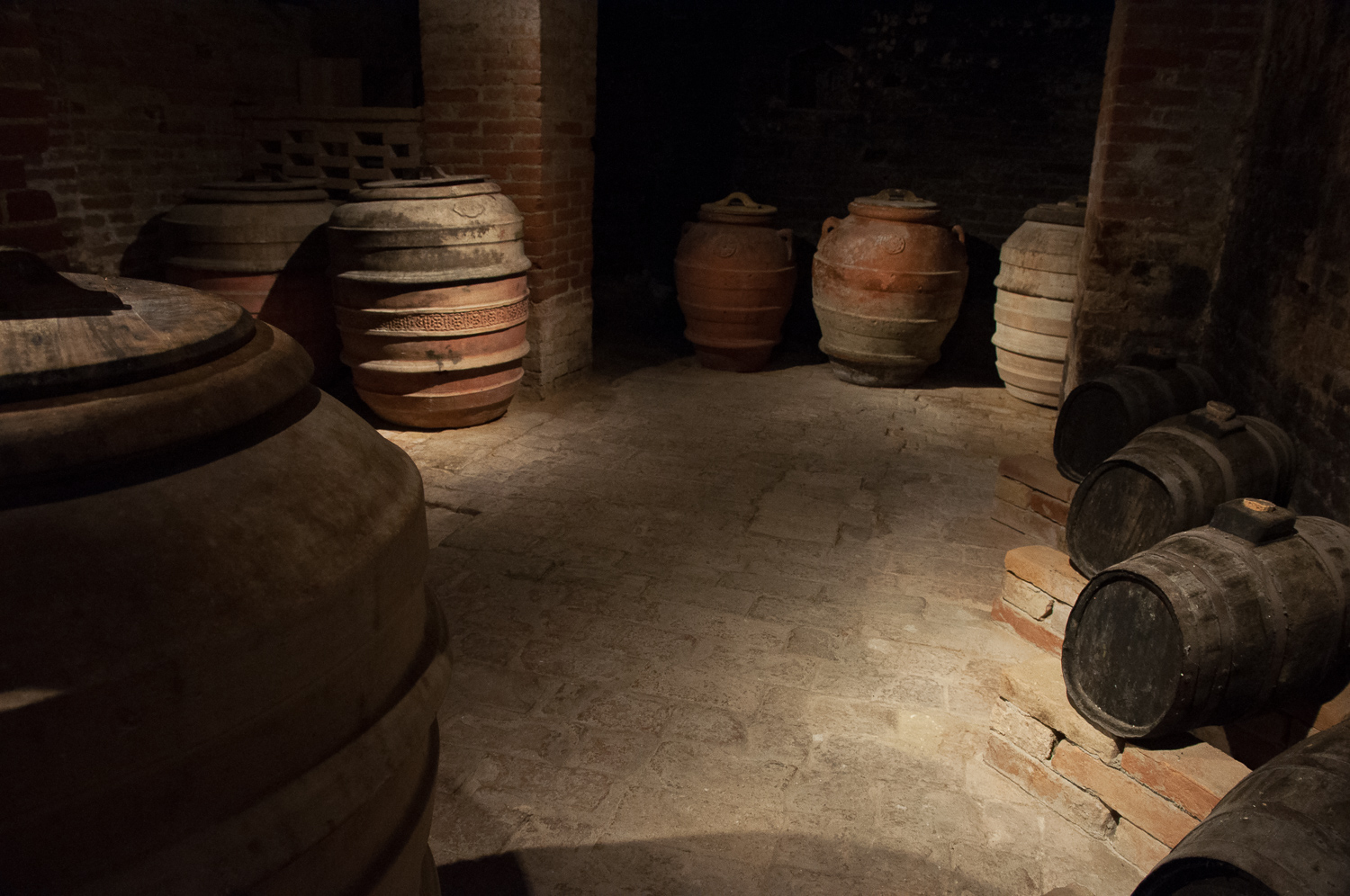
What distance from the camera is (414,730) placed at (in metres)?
1.26

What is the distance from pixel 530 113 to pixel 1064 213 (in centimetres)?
350

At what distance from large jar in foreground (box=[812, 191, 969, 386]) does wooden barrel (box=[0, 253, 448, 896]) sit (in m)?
5.32

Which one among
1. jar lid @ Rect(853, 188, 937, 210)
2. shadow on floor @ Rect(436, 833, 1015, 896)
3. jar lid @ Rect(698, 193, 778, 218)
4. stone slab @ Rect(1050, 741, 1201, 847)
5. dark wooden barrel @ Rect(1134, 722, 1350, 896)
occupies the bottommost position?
shadow on floor @ Rect(436, 833, 1015, 896)

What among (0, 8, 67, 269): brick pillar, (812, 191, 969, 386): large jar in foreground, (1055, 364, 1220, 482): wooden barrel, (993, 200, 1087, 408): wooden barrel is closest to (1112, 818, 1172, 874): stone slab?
(1055, 364, 1220, 482): wooden barrel

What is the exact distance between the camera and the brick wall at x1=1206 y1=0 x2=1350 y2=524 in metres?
2.91

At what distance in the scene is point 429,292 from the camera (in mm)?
4730

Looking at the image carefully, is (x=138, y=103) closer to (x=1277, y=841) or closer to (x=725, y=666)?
(x=725, y=666)

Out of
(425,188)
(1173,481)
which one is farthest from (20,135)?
(1173,481)

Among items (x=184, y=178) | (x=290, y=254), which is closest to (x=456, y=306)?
(x=290, y=254)

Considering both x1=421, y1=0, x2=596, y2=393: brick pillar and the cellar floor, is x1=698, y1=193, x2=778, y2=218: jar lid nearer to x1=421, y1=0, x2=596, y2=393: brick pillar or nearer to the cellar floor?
x1=421, y1=0, x2=596, y2=393: brick pillar

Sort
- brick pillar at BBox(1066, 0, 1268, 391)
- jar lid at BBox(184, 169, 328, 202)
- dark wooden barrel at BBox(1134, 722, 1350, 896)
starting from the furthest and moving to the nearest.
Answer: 1. jar lid at BBox(184, 169, 328, 202)
2. brick pillar at BBox(1066, 0, 1268, 391)
3. dark wooden barrel at BBox(1134, 722, 1350, 896)

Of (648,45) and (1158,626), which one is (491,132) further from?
(1158,626)

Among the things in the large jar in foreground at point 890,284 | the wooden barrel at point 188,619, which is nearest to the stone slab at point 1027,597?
the wooden barrel at point 188,619

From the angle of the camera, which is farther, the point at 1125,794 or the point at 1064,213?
the point at 1064,213
